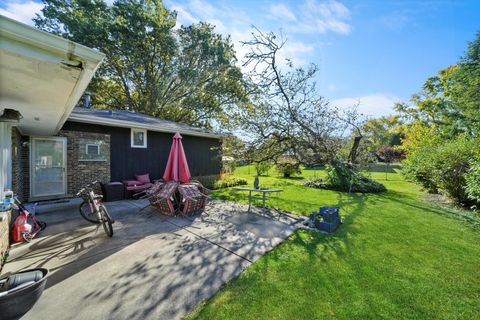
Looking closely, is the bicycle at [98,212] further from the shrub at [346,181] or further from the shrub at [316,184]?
the shrub at [316,184]

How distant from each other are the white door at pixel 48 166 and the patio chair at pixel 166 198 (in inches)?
151

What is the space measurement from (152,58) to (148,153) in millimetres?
12486

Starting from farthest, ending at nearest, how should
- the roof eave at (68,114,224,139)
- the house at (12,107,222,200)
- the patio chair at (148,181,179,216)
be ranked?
the roof eave at (68,114,224,139)
the house at (12,107,222,200)
the patio chair at (148,181,179,216)

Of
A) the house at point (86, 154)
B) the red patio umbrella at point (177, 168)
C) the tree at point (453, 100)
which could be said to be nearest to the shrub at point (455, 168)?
the tree at point (453, 100)

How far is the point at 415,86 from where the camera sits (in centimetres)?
1852

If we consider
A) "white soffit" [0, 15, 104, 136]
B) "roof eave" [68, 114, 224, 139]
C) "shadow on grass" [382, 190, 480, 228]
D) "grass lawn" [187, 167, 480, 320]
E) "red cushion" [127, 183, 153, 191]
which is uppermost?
"roof eave" [68, 114, 224, 139]

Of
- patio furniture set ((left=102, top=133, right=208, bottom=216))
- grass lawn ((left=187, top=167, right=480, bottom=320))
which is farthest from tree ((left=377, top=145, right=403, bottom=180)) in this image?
patio furniture set ((left=102, top=133, right=208, bottom=216))

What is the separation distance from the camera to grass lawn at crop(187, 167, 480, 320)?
2.37 meters

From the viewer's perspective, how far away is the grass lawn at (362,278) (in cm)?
237

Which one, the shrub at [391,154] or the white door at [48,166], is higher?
the shrub at [391,154]

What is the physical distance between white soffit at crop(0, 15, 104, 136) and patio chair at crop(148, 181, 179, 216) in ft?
10.7

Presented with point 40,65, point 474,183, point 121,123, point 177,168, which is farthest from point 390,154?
point 40,65

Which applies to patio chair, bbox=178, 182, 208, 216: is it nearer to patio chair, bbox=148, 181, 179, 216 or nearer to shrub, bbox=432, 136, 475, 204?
patio chair, bbox=148, 181, 179, 216

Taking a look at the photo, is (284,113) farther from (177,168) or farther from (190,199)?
(190,199)
